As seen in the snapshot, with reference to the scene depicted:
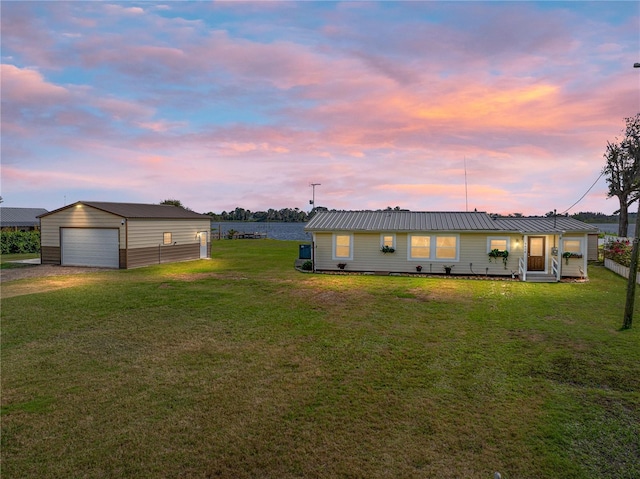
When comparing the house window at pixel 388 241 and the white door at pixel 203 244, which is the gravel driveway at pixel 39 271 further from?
the house window at pixel 388 241

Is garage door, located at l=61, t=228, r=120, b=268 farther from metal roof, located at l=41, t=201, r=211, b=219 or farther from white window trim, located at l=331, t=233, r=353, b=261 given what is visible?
white window trim, located at l=331, t=233, r=353, b=261

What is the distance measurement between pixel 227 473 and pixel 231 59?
22.3 m

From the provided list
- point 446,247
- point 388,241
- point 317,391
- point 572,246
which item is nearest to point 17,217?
point 388,241

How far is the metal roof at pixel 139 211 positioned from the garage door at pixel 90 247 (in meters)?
1.48

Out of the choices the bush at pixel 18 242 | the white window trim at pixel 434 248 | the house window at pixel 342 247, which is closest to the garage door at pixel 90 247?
the bush at pixel 18 242

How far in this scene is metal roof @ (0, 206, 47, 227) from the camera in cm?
5644

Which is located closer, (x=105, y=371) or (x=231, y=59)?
(x=105, y=371)

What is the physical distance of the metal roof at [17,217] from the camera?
56438 millimetres

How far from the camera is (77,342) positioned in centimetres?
947

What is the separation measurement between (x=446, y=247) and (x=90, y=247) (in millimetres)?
24368

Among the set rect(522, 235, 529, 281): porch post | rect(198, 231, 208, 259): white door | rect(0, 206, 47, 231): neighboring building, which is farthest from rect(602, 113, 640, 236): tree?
rect(0, 206, 47, 231): neighboring building

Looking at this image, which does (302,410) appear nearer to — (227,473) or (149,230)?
(227,473)

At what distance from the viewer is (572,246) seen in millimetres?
21328

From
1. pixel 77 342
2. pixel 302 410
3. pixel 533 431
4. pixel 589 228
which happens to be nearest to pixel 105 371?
pixel 77 342
